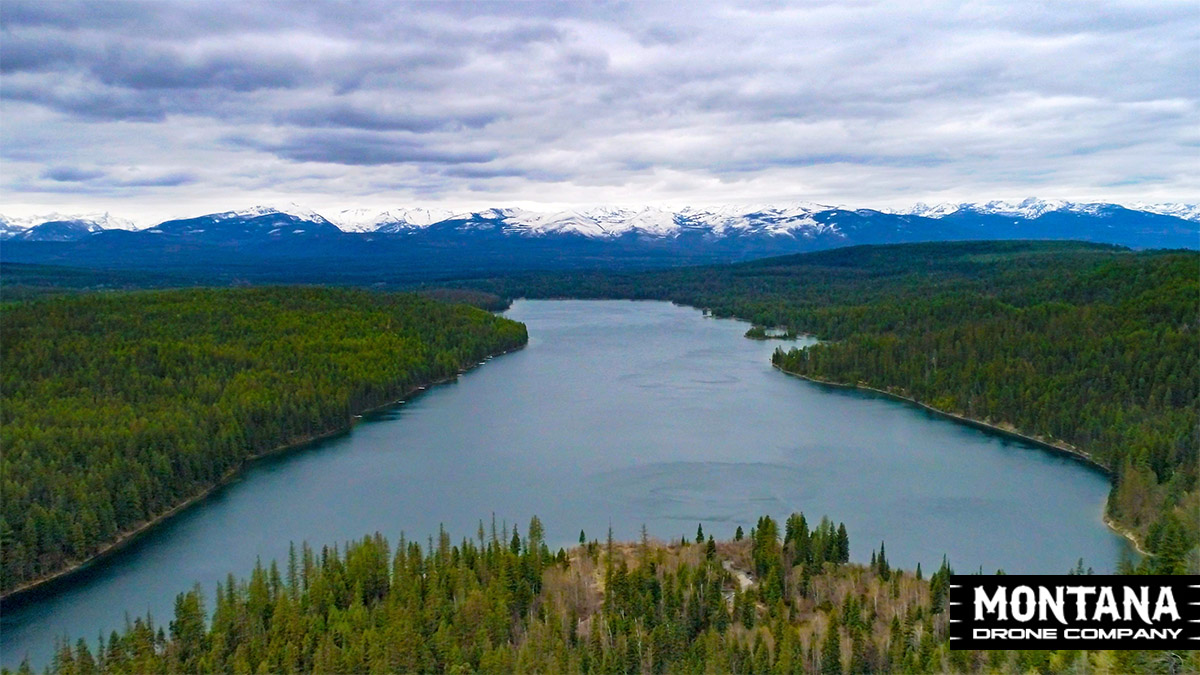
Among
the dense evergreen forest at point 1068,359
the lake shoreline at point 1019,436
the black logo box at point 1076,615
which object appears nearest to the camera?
the black logo box at point 1076,615

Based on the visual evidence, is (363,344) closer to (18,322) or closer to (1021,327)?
(18,322)

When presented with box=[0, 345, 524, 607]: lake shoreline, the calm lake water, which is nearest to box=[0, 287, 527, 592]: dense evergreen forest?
box=[0, 345, 524, 607]: lake shoreline

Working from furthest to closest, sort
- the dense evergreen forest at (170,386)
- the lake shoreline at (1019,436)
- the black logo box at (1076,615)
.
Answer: the lake shoreline at (1019,436), the dense evergreen forest at (170,386), the black logo box at (1076,615)

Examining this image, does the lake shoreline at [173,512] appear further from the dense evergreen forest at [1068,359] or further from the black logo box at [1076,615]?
the dense evergreen forest at [1068,359]

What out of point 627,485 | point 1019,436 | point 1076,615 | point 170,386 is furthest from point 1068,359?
point 170,386

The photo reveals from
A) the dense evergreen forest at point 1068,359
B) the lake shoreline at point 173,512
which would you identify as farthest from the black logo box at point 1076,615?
the lake shoreline at point 173,512

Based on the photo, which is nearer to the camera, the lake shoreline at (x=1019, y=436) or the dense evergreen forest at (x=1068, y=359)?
the lake shoreline at (x=1019, y=436)

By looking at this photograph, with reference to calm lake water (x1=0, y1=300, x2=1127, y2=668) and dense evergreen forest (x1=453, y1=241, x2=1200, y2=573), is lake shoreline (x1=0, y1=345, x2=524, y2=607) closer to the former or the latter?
calm lake water (x1=0, y1=300, x2=1127, y2=668)

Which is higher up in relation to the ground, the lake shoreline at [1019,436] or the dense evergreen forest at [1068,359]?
the dense evergreen forest at [1068,359]
